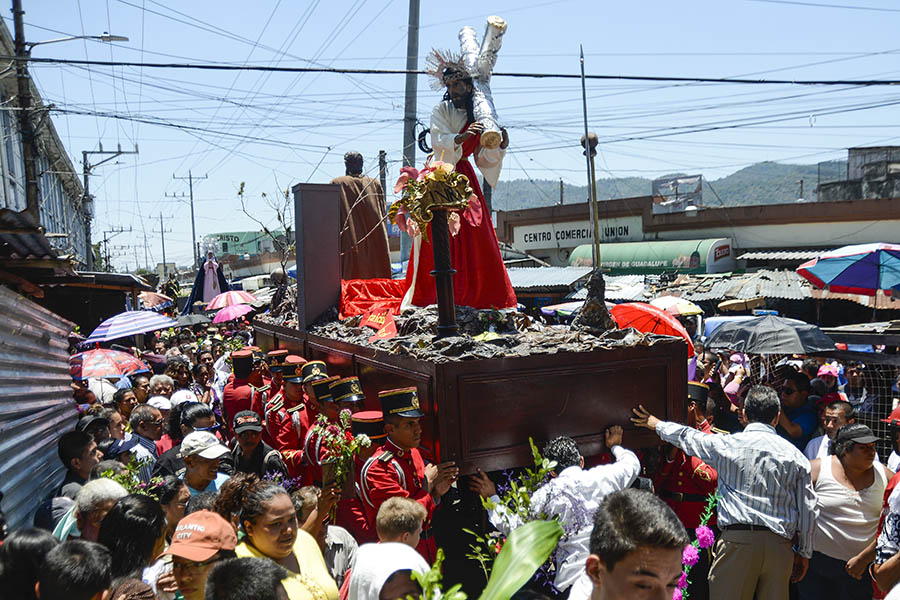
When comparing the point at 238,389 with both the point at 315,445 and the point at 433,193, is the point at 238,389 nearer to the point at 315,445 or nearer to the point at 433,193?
the point at 315,445

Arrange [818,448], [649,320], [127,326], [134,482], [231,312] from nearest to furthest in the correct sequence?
[134,482] < [818,448] < [649,320] < [127,326] < [231,312]

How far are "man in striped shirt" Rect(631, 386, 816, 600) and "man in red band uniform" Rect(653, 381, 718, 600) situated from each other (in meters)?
0.66

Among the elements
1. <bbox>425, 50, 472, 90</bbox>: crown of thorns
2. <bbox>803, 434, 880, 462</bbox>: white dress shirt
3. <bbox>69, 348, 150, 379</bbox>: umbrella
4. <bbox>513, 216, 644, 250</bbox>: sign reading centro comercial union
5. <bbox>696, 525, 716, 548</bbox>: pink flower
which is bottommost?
<bbox>696, 525, 716, 548</bbox>: pink flower

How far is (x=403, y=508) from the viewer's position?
3.28 metres

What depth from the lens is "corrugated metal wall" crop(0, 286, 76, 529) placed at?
5391 mm

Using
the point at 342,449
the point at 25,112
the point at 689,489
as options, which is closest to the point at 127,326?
the point at 25,112

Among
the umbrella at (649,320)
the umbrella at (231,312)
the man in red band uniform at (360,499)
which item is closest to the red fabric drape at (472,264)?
the umbrella at (649,320)

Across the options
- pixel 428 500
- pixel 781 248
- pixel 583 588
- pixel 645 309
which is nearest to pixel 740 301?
pixel 781 248

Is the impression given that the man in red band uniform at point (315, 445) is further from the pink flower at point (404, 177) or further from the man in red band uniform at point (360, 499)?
the pink flower at point (404, 177)

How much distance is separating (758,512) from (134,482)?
148 inches

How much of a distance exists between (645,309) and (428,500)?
9.85ft

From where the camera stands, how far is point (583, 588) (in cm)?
274

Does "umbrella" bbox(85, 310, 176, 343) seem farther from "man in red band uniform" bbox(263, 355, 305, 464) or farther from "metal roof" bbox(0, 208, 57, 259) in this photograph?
"man in red band uniform" bbox(263, 355, 305, 464)

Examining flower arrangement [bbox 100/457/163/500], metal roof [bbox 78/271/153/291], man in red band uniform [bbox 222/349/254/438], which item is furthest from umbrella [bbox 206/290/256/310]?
flower arrangement [bbox 100/457/163/500]
